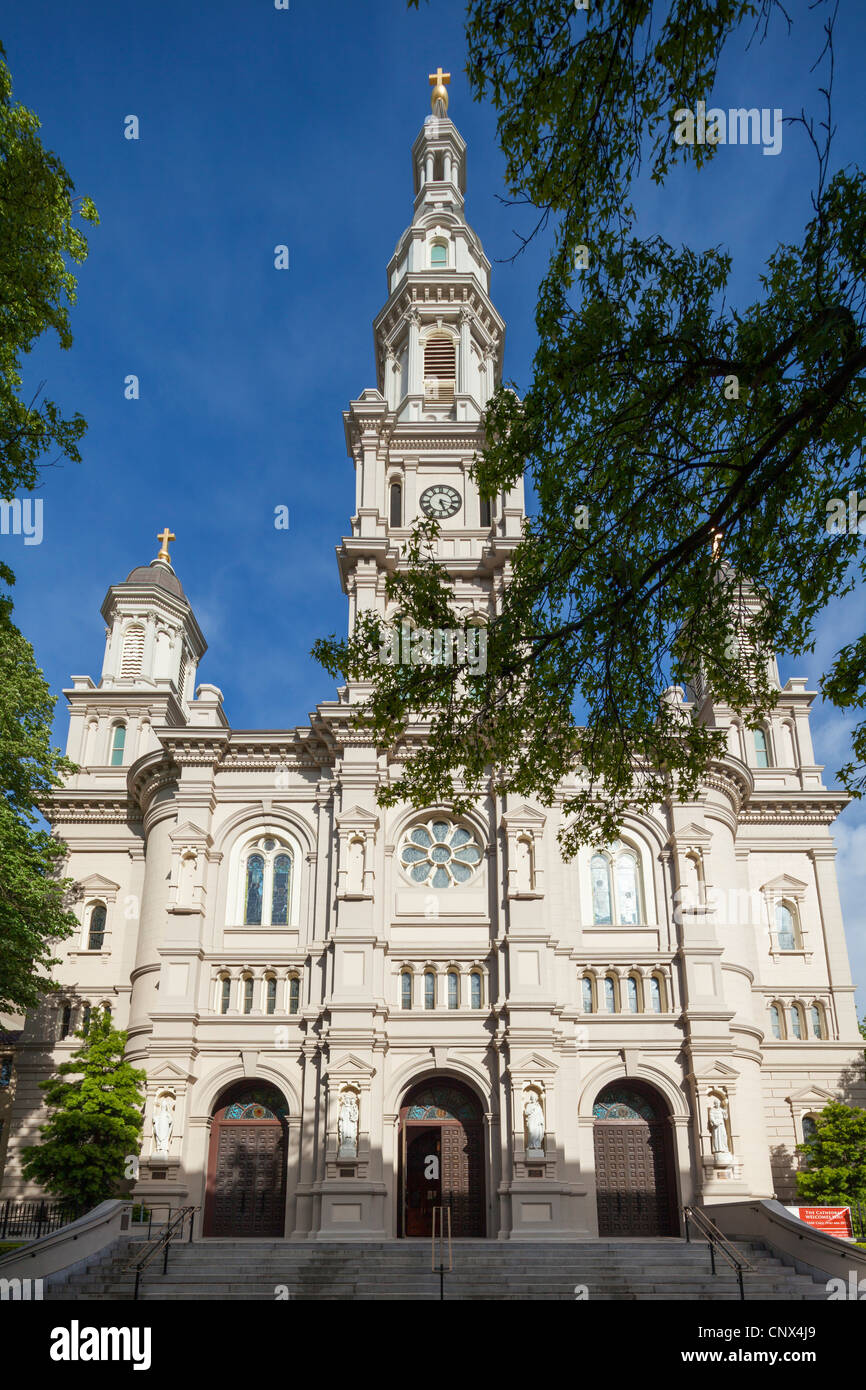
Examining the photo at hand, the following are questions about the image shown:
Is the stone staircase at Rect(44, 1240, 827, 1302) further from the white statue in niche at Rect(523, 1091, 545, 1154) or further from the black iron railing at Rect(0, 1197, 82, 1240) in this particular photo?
the white statue in niche at Rect(523, 1091, 545, 1154)

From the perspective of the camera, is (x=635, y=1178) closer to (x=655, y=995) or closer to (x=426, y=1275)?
(x=655, y=995)

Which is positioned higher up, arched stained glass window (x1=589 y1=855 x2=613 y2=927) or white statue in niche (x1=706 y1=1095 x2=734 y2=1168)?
arched stained glass window (x1=589 y1=855 x2=613 y2=927)

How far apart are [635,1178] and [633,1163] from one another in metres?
0.40

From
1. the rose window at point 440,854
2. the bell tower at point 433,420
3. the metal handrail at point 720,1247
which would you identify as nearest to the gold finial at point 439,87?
the bell tower at point 433,420

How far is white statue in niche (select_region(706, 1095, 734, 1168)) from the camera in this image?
30984mm

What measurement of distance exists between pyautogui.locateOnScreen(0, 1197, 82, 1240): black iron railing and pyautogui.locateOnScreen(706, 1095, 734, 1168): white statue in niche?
17177 millimetres

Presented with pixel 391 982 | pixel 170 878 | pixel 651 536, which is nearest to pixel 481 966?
pixel 391 982

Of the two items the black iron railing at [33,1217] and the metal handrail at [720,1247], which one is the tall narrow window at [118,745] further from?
the metal handrail at [720,1247]

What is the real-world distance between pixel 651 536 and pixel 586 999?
75.2ft

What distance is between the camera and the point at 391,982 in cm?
3388

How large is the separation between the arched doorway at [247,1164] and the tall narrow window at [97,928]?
7.62m

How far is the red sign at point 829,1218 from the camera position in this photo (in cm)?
2494

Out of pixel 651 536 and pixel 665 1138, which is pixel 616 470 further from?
pixel 665 1138

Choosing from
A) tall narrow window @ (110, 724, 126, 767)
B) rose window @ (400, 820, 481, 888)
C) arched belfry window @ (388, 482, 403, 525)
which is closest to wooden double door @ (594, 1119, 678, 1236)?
rose window @ (400, 820, 481, 888)
